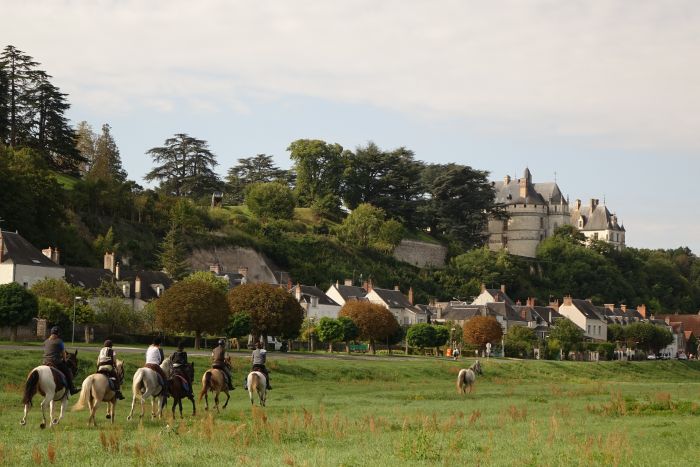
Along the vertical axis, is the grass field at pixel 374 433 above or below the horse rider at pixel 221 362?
below

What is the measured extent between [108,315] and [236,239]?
4496cm

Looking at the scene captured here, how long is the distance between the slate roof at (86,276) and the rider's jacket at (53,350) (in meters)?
57.8

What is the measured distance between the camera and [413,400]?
38.1m

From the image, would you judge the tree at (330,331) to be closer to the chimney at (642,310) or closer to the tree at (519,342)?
the tree at (519,342)

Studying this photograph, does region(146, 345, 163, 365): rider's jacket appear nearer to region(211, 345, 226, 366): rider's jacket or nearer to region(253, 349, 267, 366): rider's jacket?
region(211, 345, 226, 366): rider's jacket

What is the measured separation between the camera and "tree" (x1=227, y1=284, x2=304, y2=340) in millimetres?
76312

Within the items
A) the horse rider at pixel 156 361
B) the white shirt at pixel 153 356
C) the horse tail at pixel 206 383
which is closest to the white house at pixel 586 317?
the horse tail at pixel 206 383

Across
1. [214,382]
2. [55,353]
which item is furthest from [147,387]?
[214,382]

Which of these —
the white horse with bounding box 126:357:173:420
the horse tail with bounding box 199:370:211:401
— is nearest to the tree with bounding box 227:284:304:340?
the horse tail with bounding box 199:370:211:401

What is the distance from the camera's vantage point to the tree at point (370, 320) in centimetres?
8894

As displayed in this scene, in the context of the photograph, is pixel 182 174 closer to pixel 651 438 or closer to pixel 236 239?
pixel 236 239

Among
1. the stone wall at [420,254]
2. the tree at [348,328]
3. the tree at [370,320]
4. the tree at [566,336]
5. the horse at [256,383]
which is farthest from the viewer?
the stone wall at [420,254]

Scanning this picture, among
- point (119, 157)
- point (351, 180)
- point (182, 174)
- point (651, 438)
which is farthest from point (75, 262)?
point (651, 438)

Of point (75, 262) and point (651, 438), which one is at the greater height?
point (75, 262)
